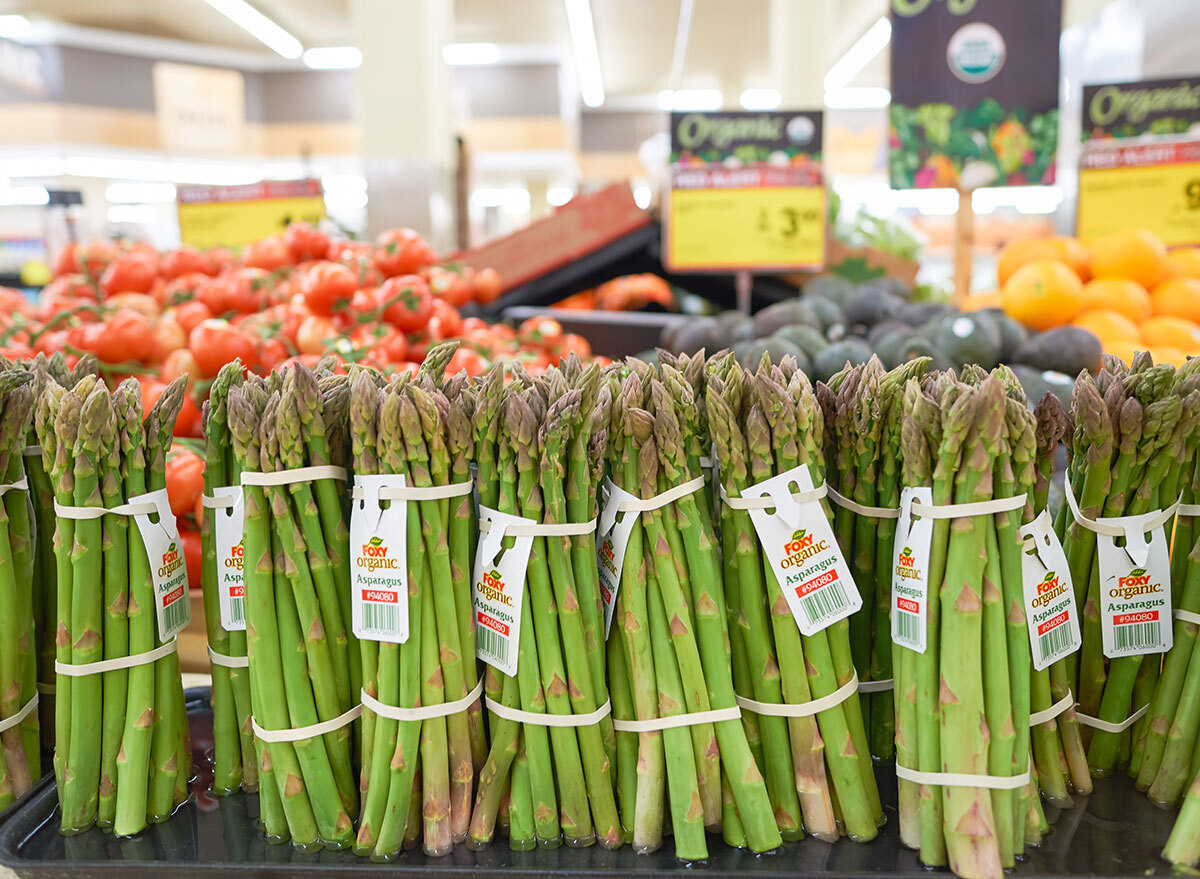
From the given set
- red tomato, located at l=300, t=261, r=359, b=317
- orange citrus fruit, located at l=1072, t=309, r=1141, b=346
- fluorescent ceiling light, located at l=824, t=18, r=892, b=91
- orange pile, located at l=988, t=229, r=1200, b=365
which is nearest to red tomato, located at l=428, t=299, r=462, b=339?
red tomato, located at l=300, t=261, r=359, b=317

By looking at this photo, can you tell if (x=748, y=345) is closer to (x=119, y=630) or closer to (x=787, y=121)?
(x=787, y=121)

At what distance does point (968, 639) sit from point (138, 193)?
14.4 metres

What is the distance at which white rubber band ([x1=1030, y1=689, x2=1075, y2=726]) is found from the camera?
45.0 inches

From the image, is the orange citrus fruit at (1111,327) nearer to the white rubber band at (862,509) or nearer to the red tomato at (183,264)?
the white rubber band at (862,509)

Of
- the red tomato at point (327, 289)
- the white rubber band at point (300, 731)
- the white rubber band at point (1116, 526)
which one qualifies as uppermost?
the red tomato at point (327, 289)

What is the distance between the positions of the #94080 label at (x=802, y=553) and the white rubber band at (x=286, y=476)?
55 centimetres

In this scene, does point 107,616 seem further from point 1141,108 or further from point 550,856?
point 1141,108

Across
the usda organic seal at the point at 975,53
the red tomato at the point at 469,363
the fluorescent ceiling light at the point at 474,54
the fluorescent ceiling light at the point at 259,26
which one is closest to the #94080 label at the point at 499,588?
the red tomato at the point at 469,363

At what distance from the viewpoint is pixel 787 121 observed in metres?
3.50

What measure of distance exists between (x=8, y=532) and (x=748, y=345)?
1826mm

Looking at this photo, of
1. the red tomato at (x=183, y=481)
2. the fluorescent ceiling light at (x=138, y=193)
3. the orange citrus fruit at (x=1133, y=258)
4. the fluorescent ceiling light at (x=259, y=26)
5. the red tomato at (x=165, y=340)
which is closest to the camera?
the red tomato at (x=183, y=481)

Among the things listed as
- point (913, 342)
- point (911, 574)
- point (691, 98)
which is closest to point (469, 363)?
point (913, 342)

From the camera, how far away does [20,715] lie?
1.26 meters

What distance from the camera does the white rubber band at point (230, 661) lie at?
1.20 metres
